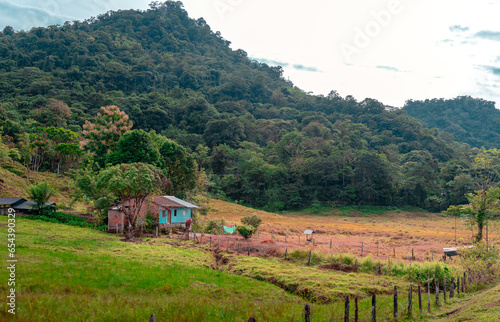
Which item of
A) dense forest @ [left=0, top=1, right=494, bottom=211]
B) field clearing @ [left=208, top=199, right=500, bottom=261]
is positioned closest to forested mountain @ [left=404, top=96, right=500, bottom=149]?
dense forest @ [left=0, top=1, right=494, bottom=211]

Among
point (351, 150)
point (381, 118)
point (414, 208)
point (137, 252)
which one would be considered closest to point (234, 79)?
point (381, 118)

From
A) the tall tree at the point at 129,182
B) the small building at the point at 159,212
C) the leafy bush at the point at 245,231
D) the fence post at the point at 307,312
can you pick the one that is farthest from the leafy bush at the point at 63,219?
the fence post at the point at 307,312

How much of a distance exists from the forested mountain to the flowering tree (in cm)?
14704

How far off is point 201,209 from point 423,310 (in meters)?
32.5

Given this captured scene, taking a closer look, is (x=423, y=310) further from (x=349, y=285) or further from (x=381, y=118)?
(x=381, y=118)

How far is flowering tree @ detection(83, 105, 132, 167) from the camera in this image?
1663 inches

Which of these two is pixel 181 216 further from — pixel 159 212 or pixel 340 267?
pixel 340 267

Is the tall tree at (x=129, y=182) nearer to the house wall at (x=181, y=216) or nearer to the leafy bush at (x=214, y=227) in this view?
the house wall at (x=181, y=216)

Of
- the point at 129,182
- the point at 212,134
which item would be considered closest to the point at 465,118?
the point at 212,134

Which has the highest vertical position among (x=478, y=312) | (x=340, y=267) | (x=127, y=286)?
(x=478, y=312)

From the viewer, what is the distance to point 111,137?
42.9 meters

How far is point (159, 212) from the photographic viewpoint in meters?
33.4

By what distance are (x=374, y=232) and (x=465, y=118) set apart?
473 ft

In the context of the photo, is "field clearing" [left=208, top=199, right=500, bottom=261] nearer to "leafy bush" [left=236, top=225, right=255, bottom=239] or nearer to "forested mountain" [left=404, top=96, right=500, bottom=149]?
"leafy bush" [left=236, top=225, right=255, bottom=239]
